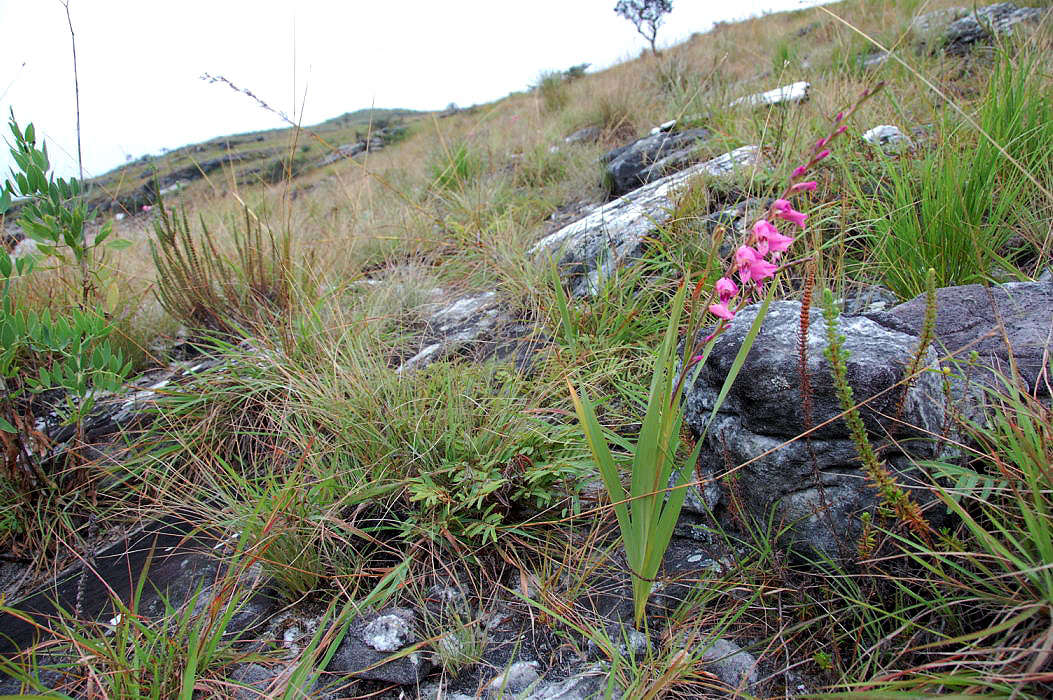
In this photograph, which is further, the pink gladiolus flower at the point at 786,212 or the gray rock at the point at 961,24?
the gray rock at the point at 961,24

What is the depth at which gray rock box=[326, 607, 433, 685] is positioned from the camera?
51.1 inches

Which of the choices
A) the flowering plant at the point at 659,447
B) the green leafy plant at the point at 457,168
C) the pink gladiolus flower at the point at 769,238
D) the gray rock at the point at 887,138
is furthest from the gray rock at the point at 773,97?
the pink gladiolus flower at the point at 769,238

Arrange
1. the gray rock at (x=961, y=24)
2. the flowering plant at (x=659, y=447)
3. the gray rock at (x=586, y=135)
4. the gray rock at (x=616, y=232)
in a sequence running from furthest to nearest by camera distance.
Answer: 1. the gray rock at (x=586, y=135)
2. the gray rock at (x=961, y=24)
3. the gray rock at (x=616, y=232)
4. the flowering plant at (x=659, y=447)

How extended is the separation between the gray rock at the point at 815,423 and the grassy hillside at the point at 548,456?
5 cm

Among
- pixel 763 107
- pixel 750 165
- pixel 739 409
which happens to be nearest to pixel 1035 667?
pixel 739 409

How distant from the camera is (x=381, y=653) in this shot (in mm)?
1335

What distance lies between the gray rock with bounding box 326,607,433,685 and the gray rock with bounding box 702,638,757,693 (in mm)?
652

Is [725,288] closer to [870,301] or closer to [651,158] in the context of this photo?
[870,301]

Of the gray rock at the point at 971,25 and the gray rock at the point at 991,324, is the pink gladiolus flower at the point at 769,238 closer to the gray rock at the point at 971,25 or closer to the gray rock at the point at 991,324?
the gray rock at the point at 991,324

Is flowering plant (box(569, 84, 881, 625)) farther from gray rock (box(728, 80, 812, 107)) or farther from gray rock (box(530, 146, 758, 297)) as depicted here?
gray rock (box(728, 80, 812, 107))

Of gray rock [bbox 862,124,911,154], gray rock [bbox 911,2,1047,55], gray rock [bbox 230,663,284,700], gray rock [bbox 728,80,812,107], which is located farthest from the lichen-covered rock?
gray rock [bbox 911,2,1047,55]

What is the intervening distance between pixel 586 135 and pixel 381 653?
5.65 metres

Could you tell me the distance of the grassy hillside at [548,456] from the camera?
3.58ft

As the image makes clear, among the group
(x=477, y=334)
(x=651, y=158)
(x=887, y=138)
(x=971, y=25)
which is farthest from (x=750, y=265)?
(x=971, y=25)
